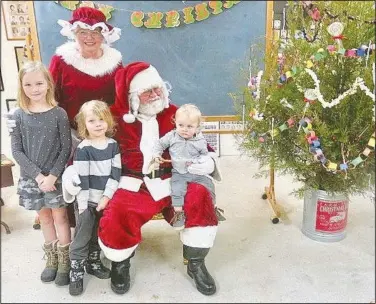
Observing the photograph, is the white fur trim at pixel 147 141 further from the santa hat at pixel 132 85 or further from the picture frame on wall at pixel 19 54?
the picture frame on wall at pixel 19 54

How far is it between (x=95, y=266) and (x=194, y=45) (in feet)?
4.76

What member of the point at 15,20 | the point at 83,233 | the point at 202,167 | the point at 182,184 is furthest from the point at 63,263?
the point at 15,20

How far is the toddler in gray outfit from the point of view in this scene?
5.91 feet

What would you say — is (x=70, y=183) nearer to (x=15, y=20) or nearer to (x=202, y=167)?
(x=202, y=167)

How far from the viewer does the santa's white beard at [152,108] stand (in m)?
1.88

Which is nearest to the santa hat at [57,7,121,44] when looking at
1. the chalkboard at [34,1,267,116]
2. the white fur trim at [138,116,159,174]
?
the white fur trim at [138,116,159,174]

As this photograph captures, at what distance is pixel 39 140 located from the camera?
68.1 inches

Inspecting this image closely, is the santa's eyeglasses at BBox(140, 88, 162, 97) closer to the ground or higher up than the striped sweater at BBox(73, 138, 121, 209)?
higher up

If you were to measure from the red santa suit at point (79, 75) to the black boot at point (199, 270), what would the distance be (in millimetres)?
800

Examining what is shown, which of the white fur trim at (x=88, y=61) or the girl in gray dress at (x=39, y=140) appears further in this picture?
the white fur trim at (x=88, y=61)

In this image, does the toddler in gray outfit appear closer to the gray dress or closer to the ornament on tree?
the gray dress

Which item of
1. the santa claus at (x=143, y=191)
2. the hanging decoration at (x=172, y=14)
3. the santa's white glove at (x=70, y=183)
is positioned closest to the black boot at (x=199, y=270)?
the santa claus at (x=143, y=191)

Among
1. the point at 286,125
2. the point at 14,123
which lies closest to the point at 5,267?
the point at 14,123

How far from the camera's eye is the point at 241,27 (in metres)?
2.55
